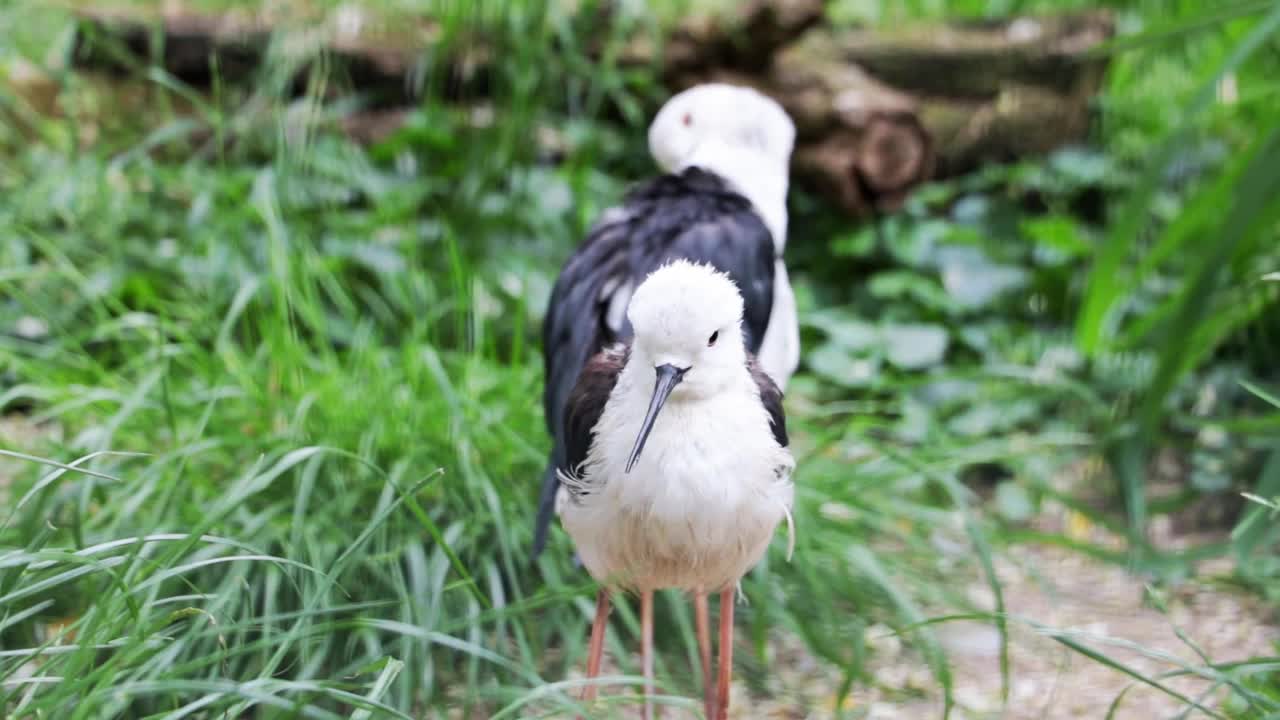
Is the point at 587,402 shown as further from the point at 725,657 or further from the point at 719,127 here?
the point at 719,127

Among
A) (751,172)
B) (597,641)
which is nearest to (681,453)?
(597,641)

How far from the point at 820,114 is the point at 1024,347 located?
3.29ft

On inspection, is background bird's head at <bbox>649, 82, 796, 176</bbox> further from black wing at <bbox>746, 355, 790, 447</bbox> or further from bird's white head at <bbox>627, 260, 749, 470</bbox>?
bird's white head at <bbox>627, 260, 749, 470</bbox>

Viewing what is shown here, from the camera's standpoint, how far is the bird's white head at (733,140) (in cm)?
296

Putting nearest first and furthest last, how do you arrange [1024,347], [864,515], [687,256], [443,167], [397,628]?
1. [397,628]
2. [687,256]
3. [864,515]
4. [443,167]
5. [1024,347]

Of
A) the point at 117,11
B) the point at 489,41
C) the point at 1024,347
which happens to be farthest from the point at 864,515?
the point at 117,11

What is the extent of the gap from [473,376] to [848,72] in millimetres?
2035

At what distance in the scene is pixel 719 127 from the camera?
299cm

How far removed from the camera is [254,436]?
284cm

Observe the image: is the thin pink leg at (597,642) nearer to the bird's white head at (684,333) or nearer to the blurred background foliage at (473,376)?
the blurred background foliage at (473,376)

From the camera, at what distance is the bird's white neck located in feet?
9.62

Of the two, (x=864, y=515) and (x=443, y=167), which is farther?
(x=443, y=167)

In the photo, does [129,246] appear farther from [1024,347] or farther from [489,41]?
[1024,347]

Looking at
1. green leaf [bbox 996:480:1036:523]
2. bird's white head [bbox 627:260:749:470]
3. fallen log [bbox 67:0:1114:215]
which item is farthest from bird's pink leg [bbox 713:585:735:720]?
fallen log [bbox 67:0:1114:215]
